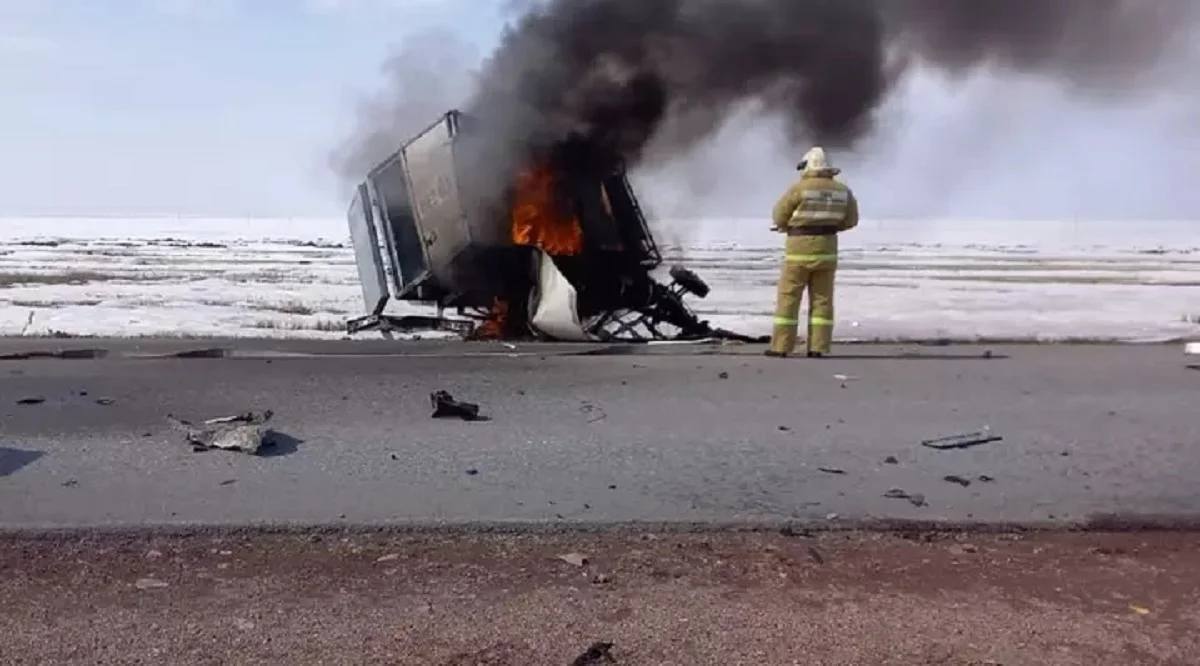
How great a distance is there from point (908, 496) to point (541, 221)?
5846mm

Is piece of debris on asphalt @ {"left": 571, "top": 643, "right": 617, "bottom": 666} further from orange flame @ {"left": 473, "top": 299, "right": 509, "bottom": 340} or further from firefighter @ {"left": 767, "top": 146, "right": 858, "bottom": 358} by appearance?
orange flame @ {"left": 473, "top": 299, "right": 509, "bottom": 340}

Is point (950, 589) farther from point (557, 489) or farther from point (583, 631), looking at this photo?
point (557, 489)

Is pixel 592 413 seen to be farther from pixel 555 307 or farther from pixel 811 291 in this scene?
pixel 555 307

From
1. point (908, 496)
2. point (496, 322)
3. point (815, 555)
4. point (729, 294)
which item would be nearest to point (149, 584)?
point (815, 555)

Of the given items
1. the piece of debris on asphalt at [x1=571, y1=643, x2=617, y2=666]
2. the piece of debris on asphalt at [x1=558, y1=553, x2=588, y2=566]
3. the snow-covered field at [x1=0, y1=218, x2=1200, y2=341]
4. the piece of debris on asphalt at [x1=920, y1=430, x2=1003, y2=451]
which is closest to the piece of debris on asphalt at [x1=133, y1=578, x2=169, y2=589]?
the piece of debris on asphalt at [x1=558, y1=553, x2=588, y2=566]

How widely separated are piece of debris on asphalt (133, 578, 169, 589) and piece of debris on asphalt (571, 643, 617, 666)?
1.36 metres

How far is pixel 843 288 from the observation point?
20031mm

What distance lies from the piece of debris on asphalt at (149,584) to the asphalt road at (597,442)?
0.54 m

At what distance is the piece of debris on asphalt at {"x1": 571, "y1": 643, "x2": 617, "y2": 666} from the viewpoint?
9.60ft

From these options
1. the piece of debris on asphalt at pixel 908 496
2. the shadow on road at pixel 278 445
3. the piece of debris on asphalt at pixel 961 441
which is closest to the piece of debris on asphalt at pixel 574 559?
the piece of debris on asphalt at pixel 908 496

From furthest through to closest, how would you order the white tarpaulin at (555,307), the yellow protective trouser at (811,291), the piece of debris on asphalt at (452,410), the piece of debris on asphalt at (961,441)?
the white tarpaulin at (555,307) < the yellow protective trouser at (811,291) < the piece of debris on asphalt at (452,410) < the piece of debris on asphalt at (961,441)

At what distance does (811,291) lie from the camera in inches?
340

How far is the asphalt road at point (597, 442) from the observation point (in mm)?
4336

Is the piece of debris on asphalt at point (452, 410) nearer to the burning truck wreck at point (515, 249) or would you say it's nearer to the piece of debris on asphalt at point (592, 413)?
the piece of debris on asphalt at point (592, 413)
